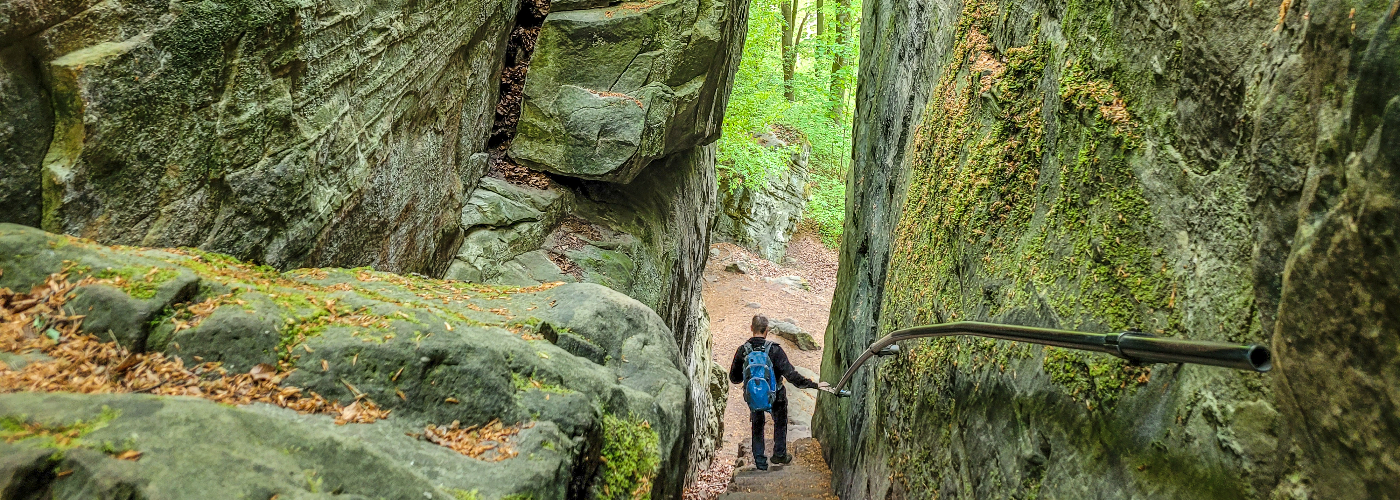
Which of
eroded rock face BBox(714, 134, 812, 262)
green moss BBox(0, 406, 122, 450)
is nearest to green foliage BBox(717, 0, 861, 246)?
eroded rock face BBox(714, 134, 812, 262)

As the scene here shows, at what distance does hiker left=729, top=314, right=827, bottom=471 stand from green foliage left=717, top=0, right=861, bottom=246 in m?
9.85

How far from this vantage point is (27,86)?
3.99m

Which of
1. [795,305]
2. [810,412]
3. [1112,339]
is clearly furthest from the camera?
[795,305]

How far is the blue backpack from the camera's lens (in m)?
9.09

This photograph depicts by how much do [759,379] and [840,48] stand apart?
17.4 meters

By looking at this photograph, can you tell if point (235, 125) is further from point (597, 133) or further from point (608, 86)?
point (608, 86)

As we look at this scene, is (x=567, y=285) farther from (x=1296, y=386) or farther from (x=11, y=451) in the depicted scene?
(x=1296, y=386)

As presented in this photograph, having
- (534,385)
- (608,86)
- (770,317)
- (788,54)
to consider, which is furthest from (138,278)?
(788,54)

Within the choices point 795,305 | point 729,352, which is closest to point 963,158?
point 729,352

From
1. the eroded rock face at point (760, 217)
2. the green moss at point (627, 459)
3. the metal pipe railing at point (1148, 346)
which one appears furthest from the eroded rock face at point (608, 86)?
the eroded rock face at point (760, 217)

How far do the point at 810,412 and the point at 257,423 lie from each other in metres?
14.9

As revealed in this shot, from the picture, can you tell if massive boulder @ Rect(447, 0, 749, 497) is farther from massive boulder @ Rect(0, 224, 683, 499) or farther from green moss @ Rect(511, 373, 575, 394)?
green moss @ Rect(511, 373, 575, 394)

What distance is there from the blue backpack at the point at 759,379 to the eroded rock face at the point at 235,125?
14.1ft

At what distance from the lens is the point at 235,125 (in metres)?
5.32
